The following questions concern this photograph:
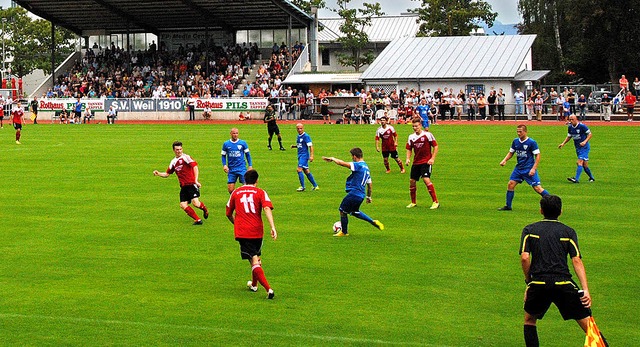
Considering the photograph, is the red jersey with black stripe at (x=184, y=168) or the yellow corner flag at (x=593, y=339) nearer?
the yellow corner flag at (x=593, y=339)

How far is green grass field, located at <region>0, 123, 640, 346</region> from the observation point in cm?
1103

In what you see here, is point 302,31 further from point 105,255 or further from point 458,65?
point 105,255

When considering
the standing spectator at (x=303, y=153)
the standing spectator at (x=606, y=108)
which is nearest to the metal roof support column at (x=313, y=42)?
the standing spectator at (x=606, y=108)

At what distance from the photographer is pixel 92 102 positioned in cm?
6494

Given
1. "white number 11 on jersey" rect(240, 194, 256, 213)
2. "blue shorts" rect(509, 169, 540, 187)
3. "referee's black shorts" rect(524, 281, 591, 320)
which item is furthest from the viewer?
"blue shorts" rect(509, 169, 540, 187)

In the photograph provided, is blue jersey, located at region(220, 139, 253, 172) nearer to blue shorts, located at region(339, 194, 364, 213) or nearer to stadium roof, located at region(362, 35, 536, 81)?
blue shorts, located at region(339, 194, 364, 213)

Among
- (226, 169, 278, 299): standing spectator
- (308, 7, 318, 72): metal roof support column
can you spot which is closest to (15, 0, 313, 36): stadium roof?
(308, 7, 318, 72): metal roof support column

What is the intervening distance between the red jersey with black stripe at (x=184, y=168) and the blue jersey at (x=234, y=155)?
2.94 m

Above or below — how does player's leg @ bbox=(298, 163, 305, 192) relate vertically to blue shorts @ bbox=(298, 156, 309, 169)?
below

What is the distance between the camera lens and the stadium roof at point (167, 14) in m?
69.4

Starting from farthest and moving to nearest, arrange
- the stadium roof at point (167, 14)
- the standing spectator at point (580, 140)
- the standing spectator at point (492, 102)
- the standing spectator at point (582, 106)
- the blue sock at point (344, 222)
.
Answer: the stadium roof at point (167, 14) < the standing spectator at point (492, 102) < the standing spectator at point (582, 106) < the standing spectator at point (580, 140) < the blue sock at point (344, 222)

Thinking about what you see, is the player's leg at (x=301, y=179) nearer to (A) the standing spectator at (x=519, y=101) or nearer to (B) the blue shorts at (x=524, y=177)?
(B) the blue shorts at (x=524, y=177)

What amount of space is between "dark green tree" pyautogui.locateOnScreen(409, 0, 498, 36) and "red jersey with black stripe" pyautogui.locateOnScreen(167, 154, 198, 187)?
65180 millimetres

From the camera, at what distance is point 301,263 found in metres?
14.9
